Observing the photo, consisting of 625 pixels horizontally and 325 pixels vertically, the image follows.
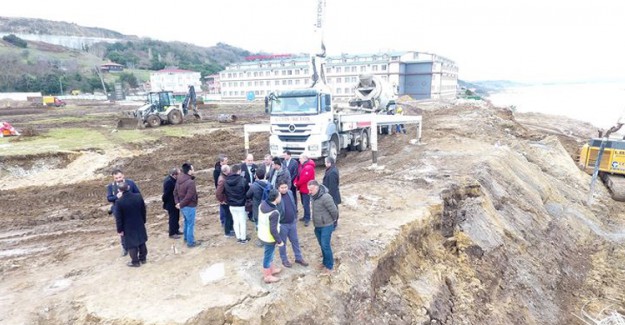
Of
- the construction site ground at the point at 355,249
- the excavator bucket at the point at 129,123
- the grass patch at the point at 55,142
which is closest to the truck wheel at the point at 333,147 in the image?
the construction site ground at the point at 355,249

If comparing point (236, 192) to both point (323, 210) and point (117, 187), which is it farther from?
point (117, 187)

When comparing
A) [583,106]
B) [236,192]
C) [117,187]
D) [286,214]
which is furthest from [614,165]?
[583,106]

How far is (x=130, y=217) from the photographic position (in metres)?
6.31

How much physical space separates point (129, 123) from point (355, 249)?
2116cm

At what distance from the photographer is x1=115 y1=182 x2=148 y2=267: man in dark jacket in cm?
620

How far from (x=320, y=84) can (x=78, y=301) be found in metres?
12.5

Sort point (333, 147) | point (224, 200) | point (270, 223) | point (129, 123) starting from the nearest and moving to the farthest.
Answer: point (270, 223)
point (224, 200)
point (333, 147)
point (129, 123)

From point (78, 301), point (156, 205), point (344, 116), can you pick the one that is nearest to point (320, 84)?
point (344, 116)

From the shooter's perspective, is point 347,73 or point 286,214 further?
point 347,73

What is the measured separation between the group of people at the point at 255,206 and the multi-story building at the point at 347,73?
5844 cm

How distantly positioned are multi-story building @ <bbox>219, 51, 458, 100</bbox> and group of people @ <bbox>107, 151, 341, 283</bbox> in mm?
58443

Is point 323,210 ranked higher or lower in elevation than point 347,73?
lower

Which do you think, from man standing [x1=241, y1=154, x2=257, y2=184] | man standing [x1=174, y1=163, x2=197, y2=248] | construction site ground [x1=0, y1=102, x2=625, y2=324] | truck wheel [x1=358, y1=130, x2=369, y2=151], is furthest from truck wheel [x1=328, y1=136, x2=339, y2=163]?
man standing [x1=174, y1=163, x2=197, y2=248]

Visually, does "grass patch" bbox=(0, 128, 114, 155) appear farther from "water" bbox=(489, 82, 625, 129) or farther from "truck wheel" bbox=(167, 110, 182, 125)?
"water" bbox=(489, 82, 625, 129)
